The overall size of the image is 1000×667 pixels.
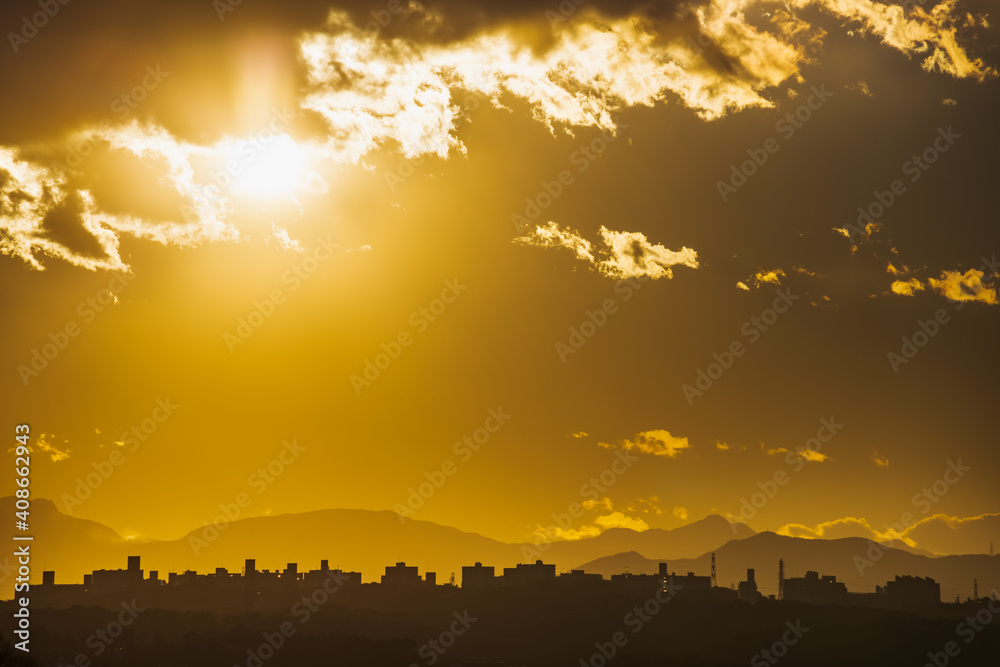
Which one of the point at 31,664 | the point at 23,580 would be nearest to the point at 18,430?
the point at 23,580

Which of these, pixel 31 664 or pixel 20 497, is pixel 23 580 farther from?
pixel 31 664

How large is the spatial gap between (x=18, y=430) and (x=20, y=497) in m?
4.98

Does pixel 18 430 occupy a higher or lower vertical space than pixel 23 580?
higher

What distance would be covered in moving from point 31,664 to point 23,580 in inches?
1714

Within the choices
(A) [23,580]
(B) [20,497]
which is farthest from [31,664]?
(B) [20,497]

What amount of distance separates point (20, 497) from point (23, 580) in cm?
1573

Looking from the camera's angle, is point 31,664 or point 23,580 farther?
point 31,664

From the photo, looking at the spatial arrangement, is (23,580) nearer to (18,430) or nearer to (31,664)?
(18,430)

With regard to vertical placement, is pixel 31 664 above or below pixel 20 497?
below

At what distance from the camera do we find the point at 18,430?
2977 inches

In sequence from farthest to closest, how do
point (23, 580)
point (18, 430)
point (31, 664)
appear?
1. point (31, 664)
2. point (23, 580)
3. point (18, 430)

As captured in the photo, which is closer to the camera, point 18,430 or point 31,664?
point 18,430

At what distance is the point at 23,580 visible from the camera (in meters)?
88.9

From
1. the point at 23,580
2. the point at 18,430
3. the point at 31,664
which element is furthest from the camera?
the point at 31,664
